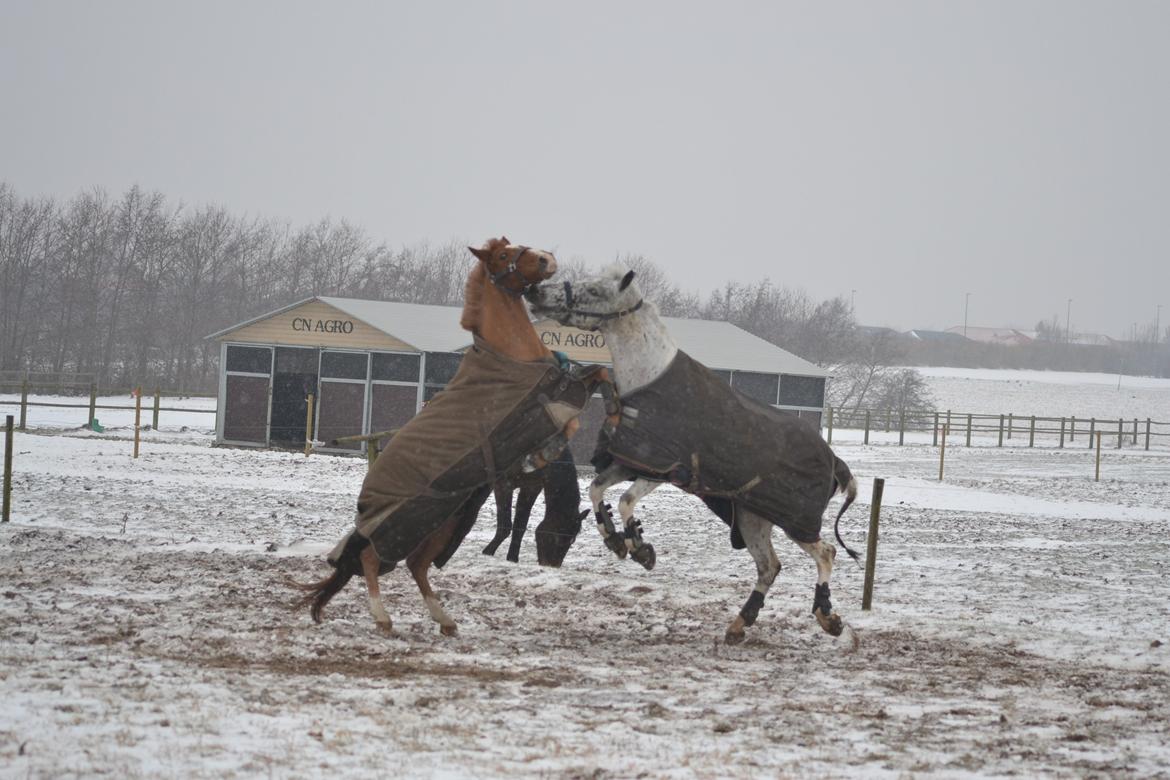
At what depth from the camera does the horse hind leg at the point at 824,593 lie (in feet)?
24.5

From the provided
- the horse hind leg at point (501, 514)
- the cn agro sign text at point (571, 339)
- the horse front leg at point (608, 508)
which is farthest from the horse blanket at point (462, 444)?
the cn agro sign text at point (571, 339)

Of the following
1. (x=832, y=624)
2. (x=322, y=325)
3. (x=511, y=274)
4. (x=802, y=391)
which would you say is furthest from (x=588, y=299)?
(x=802, y=391)

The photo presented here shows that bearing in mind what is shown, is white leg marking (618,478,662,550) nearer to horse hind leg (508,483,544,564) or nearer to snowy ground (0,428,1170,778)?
horse hind leg (508,483,544,564)

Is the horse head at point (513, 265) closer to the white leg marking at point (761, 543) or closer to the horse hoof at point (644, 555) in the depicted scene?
the horse hoof at point (644, 555)

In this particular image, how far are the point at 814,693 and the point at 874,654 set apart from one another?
141 cm

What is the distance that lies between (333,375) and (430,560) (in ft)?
68.8

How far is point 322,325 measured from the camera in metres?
27.7

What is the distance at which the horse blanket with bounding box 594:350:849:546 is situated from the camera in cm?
690

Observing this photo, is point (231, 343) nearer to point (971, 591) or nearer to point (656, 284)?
point (971, 591)

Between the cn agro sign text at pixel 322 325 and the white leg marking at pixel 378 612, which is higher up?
the cn agro sign text at pixel 322 325

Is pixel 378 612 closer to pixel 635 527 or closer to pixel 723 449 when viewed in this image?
pixel 635 527

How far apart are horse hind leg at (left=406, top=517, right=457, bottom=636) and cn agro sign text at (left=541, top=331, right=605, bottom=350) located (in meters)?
18.7

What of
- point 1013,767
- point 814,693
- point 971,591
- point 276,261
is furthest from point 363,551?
point 276,261

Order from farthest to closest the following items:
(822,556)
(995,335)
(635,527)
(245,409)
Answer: (995,335) → (245,409) → (822,556) → (635,527)
